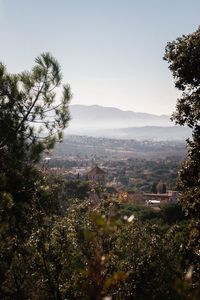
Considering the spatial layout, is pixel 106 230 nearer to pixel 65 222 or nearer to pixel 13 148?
pixel 13 148

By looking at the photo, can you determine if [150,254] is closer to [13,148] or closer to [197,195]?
[197,195]

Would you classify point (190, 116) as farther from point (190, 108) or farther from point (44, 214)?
point (44, 214)

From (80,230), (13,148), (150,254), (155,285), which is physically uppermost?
(13,148)

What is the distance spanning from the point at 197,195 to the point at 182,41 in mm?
4641

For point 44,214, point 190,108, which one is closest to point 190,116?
point 190,108

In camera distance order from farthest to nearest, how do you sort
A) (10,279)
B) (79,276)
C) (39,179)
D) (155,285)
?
(155,285) < (10,279) < (39,179) < (79,276)

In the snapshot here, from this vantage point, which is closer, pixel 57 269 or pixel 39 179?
pixel 57 269

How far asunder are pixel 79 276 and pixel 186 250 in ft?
10.7

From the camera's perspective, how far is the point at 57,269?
10766 mm

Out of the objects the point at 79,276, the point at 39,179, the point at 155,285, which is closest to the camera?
the point at 79,276

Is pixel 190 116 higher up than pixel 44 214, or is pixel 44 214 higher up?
pixel 190 116

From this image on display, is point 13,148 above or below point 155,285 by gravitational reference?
above

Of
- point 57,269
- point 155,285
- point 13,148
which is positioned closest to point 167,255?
point 155,285

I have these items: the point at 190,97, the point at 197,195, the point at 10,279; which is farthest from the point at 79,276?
the point at 190,97
